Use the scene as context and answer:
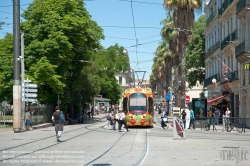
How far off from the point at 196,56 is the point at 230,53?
73.8ft

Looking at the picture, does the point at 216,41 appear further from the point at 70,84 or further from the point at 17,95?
the point at 17,95

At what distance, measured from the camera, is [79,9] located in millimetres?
49094

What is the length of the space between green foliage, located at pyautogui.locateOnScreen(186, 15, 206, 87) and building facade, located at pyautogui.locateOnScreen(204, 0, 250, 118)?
757cm

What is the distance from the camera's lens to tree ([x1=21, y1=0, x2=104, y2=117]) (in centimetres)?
4228

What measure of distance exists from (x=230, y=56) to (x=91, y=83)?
2347cm

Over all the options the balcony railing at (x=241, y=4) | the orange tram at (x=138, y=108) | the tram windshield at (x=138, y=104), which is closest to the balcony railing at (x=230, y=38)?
the balcony railing at (x=241, y=4)

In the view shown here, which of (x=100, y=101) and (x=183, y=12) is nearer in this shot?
(x=183, y=12)

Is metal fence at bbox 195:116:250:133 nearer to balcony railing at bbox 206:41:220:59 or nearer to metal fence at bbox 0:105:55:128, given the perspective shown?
metal fence at bbox 0:105:55:128

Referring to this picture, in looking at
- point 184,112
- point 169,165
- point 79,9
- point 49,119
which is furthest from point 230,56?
point 169,165

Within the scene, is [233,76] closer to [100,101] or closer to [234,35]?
[234,35]

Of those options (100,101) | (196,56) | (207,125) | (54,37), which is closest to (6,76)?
(54,37)

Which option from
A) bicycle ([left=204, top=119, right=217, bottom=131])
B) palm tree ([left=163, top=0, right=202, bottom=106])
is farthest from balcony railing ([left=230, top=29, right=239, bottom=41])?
bicycle ([left=204, top=119, right=217, bottom=131])

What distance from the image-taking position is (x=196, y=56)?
7012 centimetres

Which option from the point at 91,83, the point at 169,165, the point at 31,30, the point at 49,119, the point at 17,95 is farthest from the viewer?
the point at 91,83
